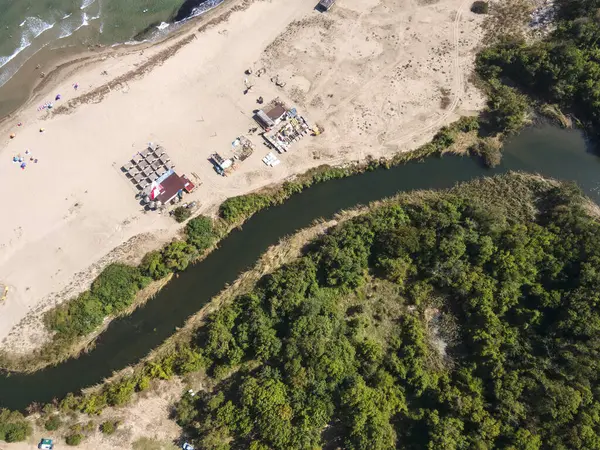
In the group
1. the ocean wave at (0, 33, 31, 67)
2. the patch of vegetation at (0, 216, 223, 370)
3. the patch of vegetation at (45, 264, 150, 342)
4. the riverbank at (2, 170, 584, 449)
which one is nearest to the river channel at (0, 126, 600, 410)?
the riverbank at (2, 170, 584, 449)

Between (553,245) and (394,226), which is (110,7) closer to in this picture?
(394,226)

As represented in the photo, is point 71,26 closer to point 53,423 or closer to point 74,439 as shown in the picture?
point 53,423

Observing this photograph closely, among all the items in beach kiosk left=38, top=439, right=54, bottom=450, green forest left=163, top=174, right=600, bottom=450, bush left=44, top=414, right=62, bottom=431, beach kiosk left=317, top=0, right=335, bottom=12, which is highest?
beach kiosk left=317, top=0, right=335, bottom=12

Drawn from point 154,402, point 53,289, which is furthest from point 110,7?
point 154,402

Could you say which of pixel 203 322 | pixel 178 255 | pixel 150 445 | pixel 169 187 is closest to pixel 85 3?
pixel 169 187

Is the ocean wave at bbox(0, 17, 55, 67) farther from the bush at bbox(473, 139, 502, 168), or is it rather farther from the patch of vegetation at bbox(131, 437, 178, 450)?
the bush at bbox(473, 139, 502, 168)

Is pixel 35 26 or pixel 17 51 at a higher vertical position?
pixel 35 26
